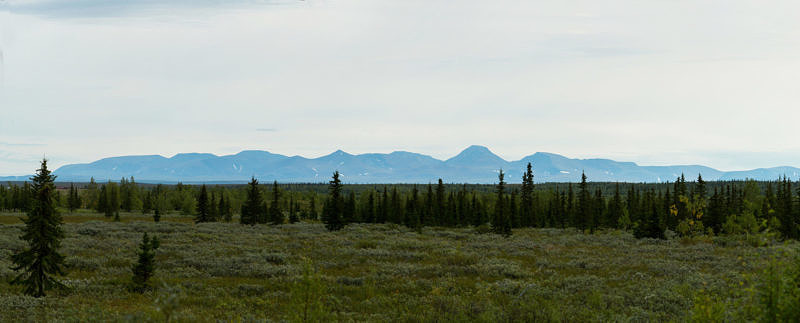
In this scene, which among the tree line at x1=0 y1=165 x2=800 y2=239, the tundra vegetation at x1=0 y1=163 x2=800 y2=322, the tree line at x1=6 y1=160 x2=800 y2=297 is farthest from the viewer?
the tree line at x1=0 y1=165 x2=800 y2=239

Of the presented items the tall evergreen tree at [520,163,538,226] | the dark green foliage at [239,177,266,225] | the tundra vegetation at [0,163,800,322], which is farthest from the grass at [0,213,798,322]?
the tall evergreen tree at [520,163,538,226]

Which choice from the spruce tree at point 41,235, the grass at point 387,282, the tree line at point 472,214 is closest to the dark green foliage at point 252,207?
the tree line at point 472,214

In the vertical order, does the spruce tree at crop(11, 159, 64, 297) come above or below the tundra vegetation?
above

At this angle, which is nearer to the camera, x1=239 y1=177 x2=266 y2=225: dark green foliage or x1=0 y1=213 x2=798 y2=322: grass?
x1=0 y1=213 x2=798 y2=322: grass

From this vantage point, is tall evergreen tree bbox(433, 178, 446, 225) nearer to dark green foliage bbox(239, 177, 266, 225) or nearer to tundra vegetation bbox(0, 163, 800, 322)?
dark green foliage bbox(239, 177, 266, 225)

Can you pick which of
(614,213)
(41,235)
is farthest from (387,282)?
(614,213)

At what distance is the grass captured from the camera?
1705 centimetres

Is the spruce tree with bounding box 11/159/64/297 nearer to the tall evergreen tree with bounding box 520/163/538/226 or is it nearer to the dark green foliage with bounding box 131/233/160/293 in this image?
the dark green foliage with bounding box 131/233/160/293

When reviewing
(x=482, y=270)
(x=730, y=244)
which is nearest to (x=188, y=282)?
(x=482, y=270)

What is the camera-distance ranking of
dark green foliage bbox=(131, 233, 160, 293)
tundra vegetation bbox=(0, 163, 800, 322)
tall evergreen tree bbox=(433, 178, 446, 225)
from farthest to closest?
1. tall evergreen tree bbox=(433, 178, 446, 225)
2. dark green foliage bbox=(131, 233, 160, 293)
3. tundra vegetation bbox=(0, 163, 800, 322)

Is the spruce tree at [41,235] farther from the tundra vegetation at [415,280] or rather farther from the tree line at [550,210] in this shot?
the tree line at [550,210]

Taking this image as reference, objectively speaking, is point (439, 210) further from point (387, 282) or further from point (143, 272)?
point (143, 272)

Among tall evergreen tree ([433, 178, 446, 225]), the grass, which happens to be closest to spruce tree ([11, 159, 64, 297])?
the grass

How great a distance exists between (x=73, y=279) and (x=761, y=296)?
29.4 meters
